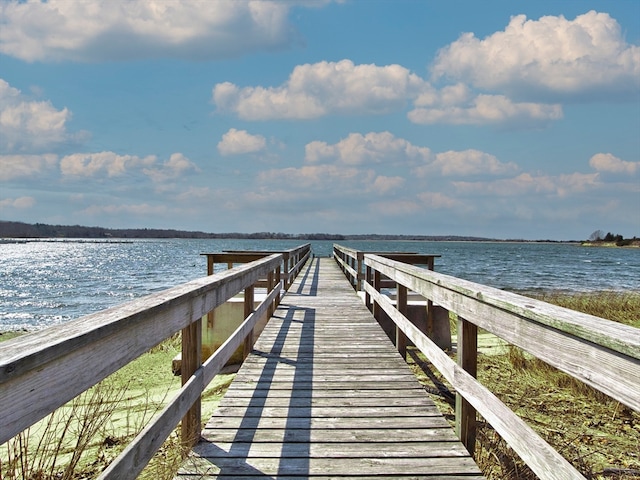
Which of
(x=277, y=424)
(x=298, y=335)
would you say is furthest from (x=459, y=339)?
(x=298, y=335)

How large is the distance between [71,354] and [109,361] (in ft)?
0.95

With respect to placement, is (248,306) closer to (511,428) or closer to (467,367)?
(467,367)

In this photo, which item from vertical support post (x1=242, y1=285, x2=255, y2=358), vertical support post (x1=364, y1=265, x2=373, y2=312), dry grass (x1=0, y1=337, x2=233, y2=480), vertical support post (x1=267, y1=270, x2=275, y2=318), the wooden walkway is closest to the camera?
the wooden walkway

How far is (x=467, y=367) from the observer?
295 centimetres

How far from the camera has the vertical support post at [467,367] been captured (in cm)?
295

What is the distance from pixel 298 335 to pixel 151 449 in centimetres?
425

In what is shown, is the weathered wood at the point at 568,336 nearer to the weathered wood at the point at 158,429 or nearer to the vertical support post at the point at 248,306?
the weathered wood at the point at 158,429

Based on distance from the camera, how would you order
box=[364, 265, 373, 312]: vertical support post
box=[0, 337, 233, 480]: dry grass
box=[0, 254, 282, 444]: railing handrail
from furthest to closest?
1. box=[364, 265, 373, 312]: vertical support post
2. box=[0, 337, 233, 480]: dry grass
3. box=[0, 254, 282, 444]: railing handrail

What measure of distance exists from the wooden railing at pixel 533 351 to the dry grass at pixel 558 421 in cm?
71

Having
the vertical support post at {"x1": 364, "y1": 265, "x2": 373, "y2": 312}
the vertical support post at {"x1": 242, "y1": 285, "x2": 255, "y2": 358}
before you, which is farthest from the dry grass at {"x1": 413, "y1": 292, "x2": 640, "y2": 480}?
the vertical support post at {"x1": 242, "y1": 285, "x2": 255, "y2": 358}

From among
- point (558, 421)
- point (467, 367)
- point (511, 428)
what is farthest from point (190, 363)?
point (558, 421)

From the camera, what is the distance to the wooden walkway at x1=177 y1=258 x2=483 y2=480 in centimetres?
272

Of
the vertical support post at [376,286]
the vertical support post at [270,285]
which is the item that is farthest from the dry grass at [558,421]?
the vertical support post at [270,285]

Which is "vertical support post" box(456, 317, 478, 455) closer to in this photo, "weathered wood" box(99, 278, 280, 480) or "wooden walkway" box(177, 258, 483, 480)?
"wooden walkway" box(177, 258, 483, 480)
